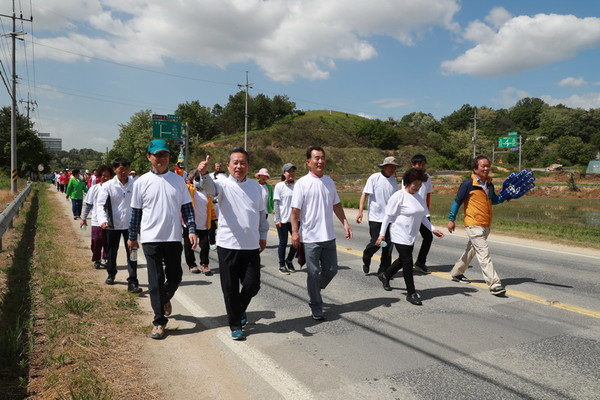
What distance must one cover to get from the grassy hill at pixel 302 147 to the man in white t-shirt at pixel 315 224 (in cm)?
6456

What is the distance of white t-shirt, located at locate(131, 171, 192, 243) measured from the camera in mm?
4574

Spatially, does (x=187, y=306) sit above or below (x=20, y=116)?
below

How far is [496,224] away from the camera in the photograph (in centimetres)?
1551

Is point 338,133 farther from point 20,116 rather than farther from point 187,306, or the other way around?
point 187,306

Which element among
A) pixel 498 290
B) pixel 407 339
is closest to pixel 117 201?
pixel 407 339

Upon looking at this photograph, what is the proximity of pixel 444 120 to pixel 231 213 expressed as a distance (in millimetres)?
160881

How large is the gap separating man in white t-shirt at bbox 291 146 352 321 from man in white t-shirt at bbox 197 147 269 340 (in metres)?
0.74

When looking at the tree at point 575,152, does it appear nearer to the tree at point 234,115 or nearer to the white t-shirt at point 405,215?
the tree at point 234,115

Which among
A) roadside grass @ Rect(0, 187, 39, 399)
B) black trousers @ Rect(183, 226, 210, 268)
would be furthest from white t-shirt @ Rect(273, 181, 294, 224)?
roadside grass @ Rect(0, 187, 39, 399)

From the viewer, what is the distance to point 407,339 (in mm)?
4516

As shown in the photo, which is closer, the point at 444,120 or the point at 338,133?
the point at 338,133

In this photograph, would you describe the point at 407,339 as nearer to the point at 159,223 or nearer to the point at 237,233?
the point at 237,233

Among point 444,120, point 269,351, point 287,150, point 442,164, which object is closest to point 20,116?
point 287,150

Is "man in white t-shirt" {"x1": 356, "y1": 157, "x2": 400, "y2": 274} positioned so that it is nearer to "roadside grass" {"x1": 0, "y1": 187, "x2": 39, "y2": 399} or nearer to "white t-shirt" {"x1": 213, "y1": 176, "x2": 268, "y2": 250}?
"white t-shirt" {"x1": 213, "y1": 176, "x2": 268, "y2": 250}
